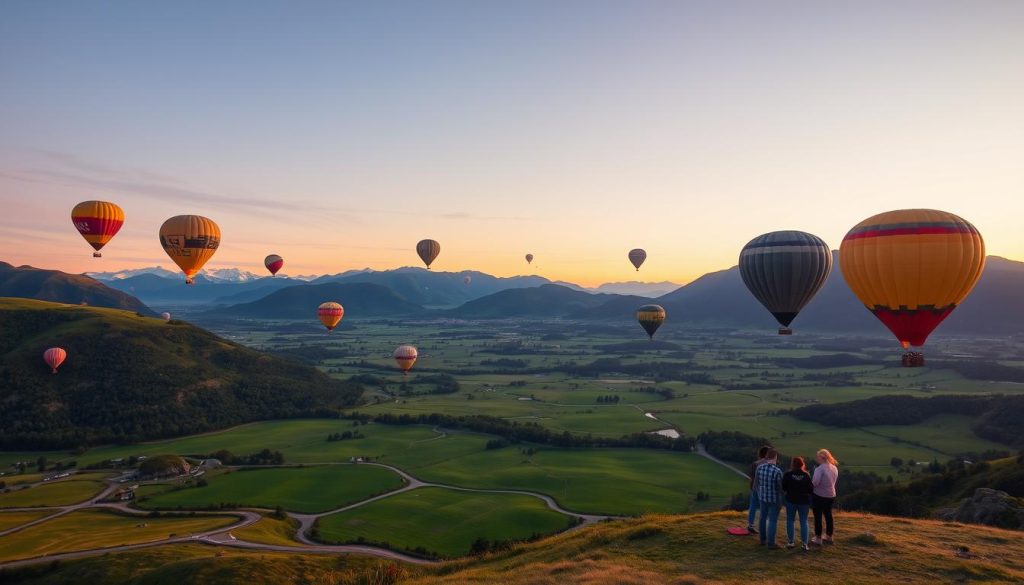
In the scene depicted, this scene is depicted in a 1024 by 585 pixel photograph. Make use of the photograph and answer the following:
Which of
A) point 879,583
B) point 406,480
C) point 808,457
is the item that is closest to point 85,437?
point 406,480

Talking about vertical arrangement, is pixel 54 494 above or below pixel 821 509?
below

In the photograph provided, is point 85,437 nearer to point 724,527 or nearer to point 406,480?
point 406,480

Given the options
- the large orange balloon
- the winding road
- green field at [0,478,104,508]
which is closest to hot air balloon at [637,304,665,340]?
the winding road

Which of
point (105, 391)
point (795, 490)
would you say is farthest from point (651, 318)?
point (105, 391)

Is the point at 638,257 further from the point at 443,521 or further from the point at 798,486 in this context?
the point at 798,486

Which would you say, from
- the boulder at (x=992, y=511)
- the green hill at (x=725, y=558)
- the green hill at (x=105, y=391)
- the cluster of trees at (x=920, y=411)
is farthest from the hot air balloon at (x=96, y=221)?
the cluster of trees at (x=920, y=411)

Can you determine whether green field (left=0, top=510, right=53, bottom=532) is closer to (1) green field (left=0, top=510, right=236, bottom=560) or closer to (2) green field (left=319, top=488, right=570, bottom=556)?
(1) green field (left=0, top=510, right=236, bottom=560)

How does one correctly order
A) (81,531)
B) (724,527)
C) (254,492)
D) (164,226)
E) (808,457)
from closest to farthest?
(724,527)
(81,531)
(164,226)
(254,492)
(808,457)
